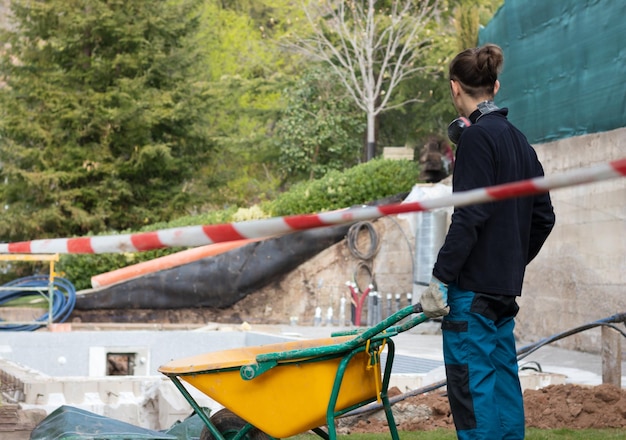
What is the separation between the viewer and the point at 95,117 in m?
22.4

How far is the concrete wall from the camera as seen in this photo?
9.49 meters

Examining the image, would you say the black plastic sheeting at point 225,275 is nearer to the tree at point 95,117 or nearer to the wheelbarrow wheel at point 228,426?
the tree at point 95,117

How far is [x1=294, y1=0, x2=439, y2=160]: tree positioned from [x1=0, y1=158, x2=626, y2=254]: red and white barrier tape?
20356 millimetres

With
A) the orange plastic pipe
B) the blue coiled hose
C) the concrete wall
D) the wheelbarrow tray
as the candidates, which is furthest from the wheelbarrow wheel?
the orange plastic pipe

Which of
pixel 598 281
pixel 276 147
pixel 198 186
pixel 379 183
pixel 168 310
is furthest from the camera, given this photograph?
pixel 276 147

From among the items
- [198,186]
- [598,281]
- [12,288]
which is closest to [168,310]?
[12,288]

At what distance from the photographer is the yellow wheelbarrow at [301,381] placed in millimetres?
3621

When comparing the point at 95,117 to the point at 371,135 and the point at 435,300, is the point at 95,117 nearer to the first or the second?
the point at 371,135

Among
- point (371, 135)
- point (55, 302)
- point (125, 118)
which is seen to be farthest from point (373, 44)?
point (55, 302)

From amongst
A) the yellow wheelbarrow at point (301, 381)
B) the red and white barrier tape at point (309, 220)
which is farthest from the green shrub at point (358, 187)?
the red and white barrier tape at point (309, 220)

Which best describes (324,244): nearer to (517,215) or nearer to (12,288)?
(12,288)

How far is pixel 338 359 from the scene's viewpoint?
145 inches

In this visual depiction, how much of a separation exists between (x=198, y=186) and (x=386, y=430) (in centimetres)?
2041

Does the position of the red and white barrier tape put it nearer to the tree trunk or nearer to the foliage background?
the foliage background
